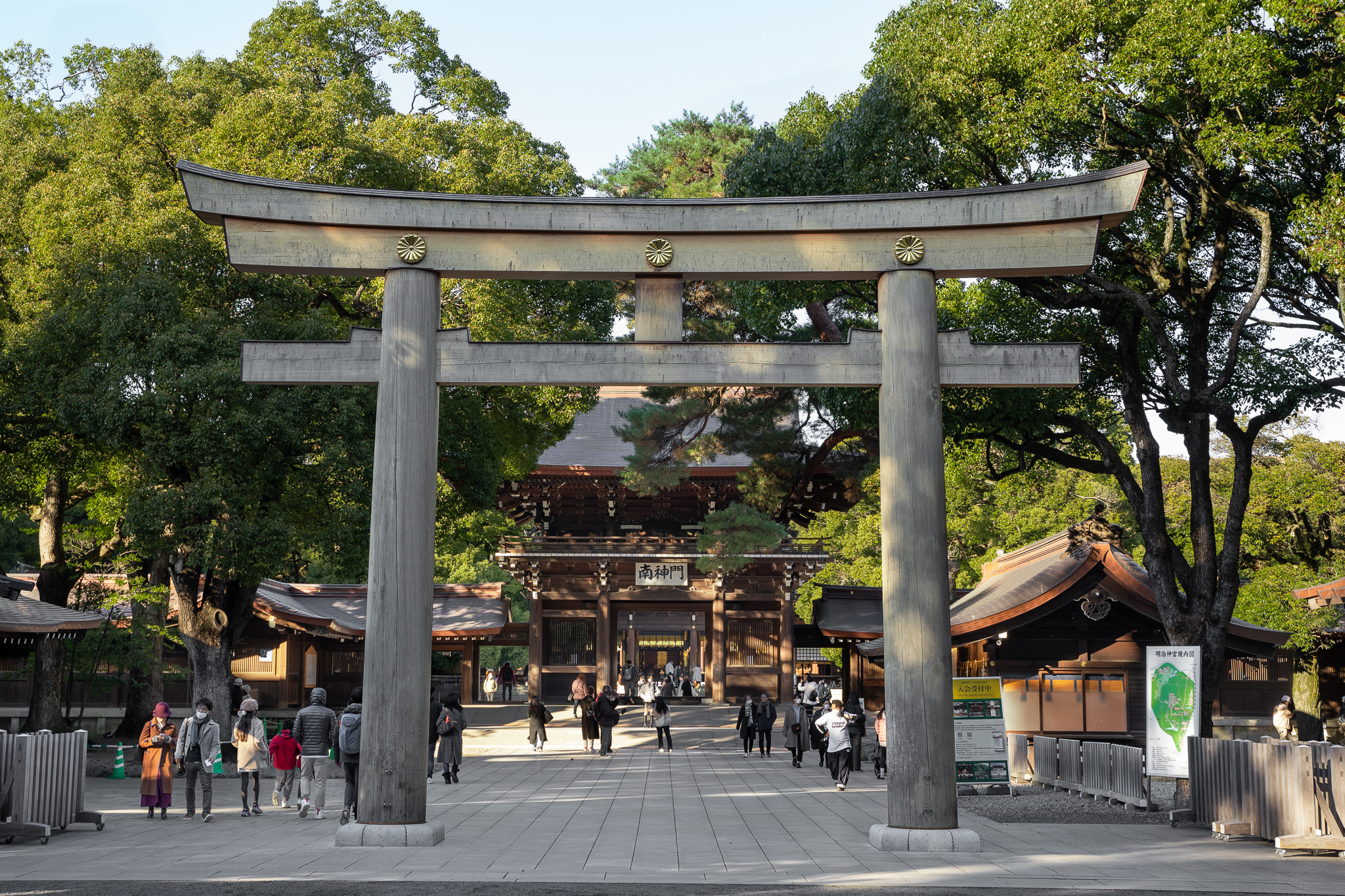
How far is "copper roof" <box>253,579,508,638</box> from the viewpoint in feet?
95.4

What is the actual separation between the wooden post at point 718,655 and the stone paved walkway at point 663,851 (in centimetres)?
1707

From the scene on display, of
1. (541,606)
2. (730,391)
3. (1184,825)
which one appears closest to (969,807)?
(1184,825)

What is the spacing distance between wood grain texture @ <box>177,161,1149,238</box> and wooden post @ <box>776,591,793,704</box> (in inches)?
909

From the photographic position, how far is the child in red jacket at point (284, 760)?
13.6 m

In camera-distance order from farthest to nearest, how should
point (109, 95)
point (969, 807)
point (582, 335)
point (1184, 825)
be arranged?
point (582, 335) < point (109, 95) < point (969, 807) < point (1184, 825)

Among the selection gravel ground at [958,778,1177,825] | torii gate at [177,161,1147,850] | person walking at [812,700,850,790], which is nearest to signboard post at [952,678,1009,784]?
gravel ground at [958,778,1177,825]

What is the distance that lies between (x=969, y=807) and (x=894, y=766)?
5232mm

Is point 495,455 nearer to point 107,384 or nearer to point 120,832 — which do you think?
point 107,384

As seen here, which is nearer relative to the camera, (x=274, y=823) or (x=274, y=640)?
(x=274, y=823)

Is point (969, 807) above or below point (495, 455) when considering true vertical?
below

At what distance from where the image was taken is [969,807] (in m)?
14.4

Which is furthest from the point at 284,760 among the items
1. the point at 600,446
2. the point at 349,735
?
the point at 600,446

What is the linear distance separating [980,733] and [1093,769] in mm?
1582

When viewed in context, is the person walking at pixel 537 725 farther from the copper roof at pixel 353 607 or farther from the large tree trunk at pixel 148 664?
the large tree trunk at pixel 148 664
